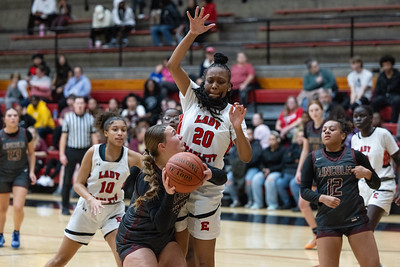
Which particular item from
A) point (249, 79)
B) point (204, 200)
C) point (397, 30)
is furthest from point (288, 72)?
point (204, 200)

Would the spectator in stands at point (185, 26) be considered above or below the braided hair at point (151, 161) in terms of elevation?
above

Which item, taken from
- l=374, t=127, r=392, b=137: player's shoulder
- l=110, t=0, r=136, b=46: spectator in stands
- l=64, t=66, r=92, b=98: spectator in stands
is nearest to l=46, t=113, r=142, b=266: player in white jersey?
l=374, t=127, r=392, b=137: player's shoulder

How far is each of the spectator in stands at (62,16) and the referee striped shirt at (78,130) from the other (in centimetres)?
804

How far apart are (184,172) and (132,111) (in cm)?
963

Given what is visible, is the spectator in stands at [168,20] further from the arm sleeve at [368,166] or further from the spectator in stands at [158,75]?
the arm sleeve at [368,166]

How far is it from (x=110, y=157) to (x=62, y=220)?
185 inches

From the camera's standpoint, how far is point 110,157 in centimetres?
625

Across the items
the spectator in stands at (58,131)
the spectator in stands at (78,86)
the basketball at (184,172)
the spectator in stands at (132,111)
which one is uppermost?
the basketball at (184,172)

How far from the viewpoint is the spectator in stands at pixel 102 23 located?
57.7ft

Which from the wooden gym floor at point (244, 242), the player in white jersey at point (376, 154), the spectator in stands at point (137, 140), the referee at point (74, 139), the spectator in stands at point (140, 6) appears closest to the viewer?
the player in white jersey at point (376, 154)

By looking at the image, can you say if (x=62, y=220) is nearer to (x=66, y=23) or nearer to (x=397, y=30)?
(x=397, y=30)

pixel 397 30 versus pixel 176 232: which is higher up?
pixel 397 30

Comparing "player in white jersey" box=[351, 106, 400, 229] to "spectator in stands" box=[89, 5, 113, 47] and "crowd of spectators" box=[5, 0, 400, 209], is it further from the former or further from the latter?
"spectator in stands" box=[89, 5, 113, 47]

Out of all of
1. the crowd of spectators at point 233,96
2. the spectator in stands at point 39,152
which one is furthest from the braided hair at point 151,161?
the spectator in stands at point 39,152
